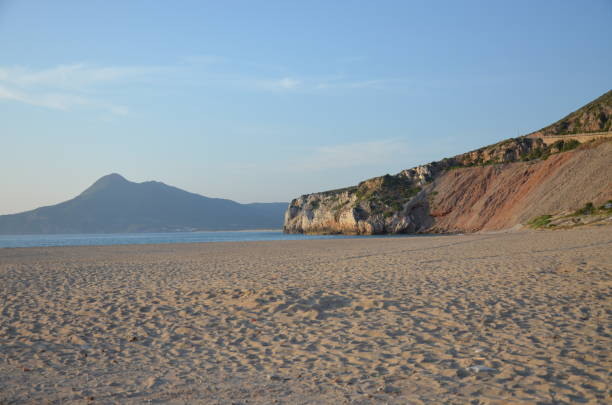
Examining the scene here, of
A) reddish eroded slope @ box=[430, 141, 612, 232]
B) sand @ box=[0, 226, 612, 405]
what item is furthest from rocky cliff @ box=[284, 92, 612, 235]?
sand @ box=[0, 226, 612, 405]

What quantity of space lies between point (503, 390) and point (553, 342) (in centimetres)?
215

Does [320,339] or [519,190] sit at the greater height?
[519,190]

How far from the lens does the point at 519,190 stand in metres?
52.8

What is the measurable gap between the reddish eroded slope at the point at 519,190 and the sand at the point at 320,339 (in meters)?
33.7

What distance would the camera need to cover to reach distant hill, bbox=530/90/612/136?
183 ft

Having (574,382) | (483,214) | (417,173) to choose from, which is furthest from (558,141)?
(574,382)

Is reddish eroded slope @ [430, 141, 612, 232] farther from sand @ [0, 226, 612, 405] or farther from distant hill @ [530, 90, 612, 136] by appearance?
sand @ [0, 226, 612, 405]

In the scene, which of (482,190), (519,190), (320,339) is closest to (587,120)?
(519,190)

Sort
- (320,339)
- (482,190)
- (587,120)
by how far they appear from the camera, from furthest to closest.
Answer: (587,120), (482,190), (320,339)

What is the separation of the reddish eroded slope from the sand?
33.7m

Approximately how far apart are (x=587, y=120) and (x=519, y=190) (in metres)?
16.0

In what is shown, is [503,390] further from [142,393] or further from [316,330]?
[142,393]

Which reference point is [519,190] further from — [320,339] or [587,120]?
[320,339]

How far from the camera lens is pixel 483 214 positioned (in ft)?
177
